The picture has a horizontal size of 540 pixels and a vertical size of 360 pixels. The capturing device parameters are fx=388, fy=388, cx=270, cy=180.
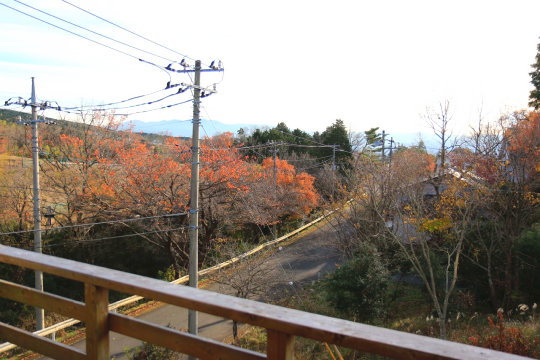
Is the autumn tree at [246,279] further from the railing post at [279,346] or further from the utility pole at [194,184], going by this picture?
the railing post at [279,346]

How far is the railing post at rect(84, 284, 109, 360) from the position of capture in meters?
1.38

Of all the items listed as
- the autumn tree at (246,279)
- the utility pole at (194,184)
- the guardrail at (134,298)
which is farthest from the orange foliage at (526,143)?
the utility pole at (194,184)

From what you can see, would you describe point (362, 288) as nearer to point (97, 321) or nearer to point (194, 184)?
point (194, 184)

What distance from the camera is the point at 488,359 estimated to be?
0.88 meters

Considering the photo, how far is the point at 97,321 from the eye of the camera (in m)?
1.38

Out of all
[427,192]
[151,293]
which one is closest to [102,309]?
[151,293]

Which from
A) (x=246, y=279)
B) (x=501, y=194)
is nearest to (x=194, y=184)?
(x=246, y=279)

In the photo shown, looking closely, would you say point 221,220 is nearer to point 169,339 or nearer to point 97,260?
point 97,260

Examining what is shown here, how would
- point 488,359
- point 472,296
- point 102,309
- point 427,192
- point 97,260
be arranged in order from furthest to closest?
1. point 427,192
2. point 97,260
3. point 472,296
4. point 102,309
5. point 488,359

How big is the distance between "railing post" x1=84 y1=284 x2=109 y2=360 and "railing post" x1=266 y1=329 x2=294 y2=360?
0.65 metres

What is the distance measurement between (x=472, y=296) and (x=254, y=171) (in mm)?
10649

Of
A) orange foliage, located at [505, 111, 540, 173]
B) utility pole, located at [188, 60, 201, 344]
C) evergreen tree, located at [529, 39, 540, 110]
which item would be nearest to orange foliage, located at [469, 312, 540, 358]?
utility pole, located at [188, 60, 201, 344]

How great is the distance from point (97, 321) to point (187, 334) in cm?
35

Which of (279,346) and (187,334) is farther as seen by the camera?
(187,334)
